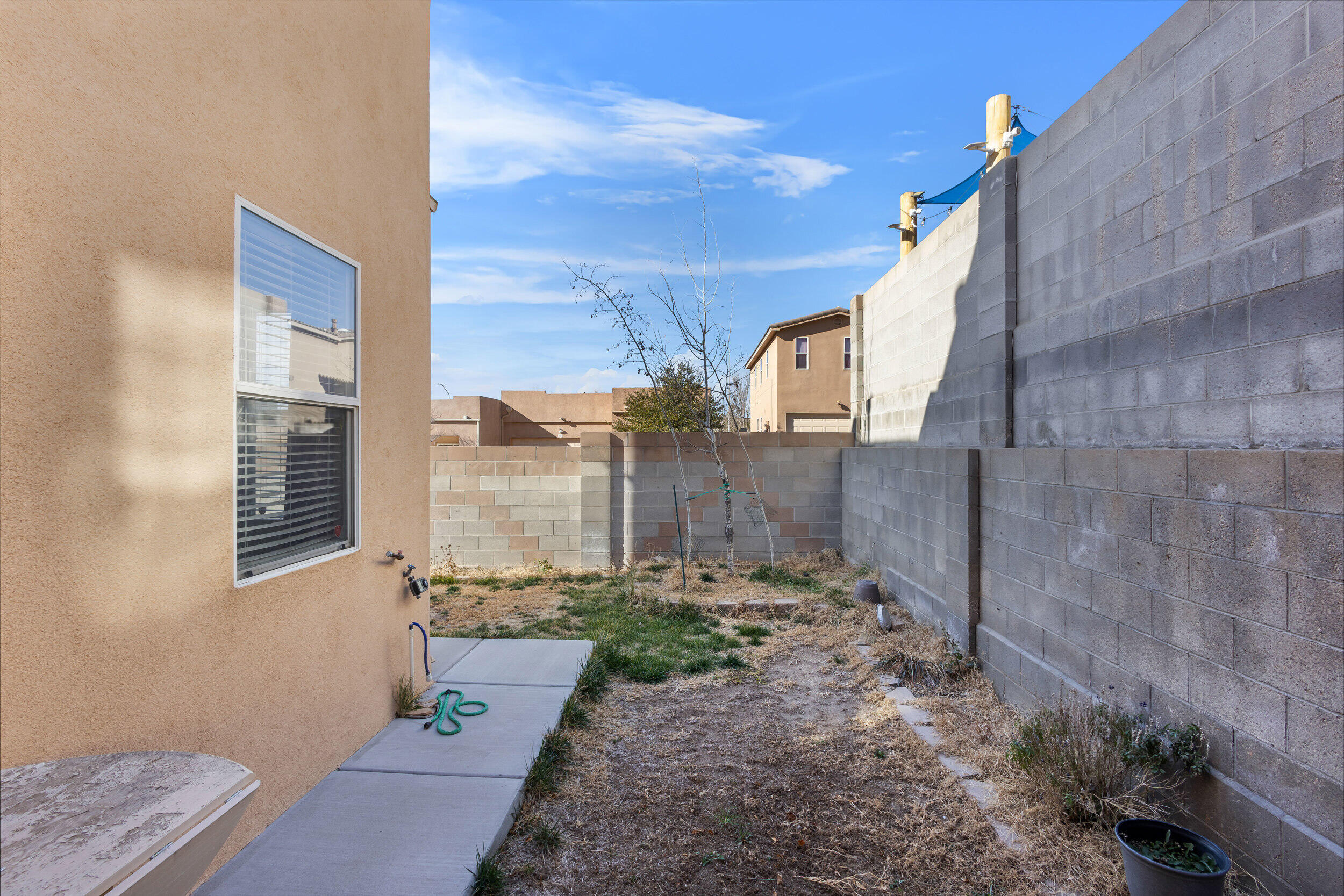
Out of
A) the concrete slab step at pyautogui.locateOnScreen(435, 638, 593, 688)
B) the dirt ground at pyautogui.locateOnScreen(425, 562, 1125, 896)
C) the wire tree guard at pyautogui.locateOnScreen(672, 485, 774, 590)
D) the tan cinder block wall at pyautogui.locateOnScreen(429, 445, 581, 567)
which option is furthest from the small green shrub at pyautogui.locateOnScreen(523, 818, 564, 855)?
the tan cinder block wall at pyautogui.locateOnScreen(429, 445, 581, 567)

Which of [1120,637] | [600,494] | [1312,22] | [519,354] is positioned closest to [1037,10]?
[1312,22]

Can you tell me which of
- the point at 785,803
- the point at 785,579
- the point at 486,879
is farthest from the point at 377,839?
the point at 785,579

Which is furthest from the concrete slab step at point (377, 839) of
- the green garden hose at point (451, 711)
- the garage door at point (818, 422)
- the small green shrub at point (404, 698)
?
the garage door at point (818, 422)

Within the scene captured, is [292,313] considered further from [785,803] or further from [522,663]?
[785,803]

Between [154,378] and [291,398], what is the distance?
0.73 m

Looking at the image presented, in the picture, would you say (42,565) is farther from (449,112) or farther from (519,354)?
(519,354)

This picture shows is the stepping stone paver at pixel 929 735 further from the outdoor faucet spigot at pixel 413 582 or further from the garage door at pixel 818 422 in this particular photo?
the garage door at pixel 818 422

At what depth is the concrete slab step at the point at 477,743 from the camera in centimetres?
294

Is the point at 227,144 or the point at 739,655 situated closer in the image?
the point at 227,144

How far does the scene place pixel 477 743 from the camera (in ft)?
10.6

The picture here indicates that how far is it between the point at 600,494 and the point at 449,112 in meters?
4.97

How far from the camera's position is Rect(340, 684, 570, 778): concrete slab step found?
294cm

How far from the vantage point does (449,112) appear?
4.72 metres

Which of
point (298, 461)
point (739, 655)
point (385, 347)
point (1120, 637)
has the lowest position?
point (739, 655)
